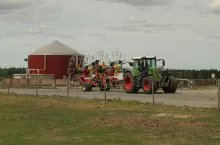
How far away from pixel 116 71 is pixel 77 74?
6214 millimetres

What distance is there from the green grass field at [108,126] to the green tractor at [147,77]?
13253mm

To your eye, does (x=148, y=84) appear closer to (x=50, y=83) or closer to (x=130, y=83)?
(x=130, y=83)

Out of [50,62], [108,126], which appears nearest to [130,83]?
[108,126]

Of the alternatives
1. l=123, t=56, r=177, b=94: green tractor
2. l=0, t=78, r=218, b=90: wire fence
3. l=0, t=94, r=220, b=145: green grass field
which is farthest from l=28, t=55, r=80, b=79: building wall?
l=0, t=94, r=220, b=145: green grass field

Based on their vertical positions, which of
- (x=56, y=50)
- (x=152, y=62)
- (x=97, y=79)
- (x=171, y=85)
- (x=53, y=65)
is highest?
(x=56, y=50)

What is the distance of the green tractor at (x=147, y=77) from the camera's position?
34094 mm

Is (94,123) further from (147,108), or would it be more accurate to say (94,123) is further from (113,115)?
(147,108)

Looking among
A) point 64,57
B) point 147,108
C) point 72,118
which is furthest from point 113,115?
point 64,57

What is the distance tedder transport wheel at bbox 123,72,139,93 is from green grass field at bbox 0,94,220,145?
564 inches

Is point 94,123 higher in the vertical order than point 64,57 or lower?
lower

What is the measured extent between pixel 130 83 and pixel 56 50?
31815mm

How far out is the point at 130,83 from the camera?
36.0m

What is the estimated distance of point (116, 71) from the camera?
4253 centimetres

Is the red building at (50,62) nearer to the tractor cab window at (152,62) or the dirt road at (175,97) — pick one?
the tractor cab window at (152,62)
